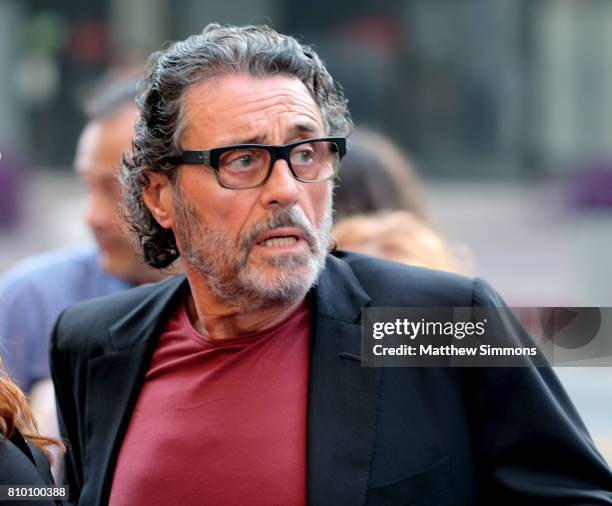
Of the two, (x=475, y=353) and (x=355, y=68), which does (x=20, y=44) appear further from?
(x=475, y=353)

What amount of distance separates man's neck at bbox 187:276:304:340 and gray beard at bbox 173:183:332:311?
2cm

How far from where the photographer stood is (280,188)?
2467mm

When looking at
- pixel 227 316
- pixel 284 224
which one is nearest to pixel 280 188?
pixel 284 224

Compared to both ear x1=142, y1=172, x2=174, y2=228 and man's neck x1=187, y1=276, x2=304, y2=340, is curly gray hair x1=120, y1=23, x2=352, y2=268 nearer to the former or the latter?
ear x1=142, y1=172, x2=174, y2=228

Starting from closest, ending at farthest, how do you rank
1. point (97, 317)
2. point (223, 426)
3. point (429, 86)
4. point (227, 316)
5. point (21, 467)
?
point (21, 467)
point (223, 426)
point (227, 316)
point (97, 317)
point (429, 86)

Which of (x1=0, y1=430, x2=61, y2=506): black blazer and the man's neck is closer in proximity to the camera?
(x1=0, y1=430, x2=61, y2=506): black blazer

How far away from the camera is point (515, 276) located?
13.4m

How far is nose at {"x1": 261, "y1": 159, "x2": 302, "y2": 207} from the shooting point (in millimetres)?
2471

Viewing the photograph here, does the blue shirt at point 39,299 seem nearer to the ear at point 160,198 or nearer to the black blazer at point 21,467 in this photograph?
the ear at point 160,198

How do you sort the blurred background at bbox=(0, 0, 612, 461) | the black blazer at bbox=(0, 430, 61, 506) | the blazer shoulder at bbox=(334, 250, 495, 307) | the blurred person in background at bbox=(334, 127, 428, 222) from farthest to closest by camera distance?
the blurred background at bbox=(0, 0, 612, 461) → the blurred person in background at bbox=(334, 127, 428, 222) → the blazer shoulder at bbox=(334, 250, 495, 307) → the black blazer at bbox=(0, 430, 61, 506)

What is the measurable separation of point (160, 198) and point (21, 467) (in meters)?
0.76

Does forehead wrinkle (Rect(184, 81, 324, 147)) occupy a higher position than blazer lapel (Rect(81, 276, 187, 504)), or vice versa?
forehead wrinkle (Rect(184, 81, 324, 147))

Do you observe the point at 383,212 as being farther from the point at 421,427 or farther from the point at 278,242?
the point at 421,427

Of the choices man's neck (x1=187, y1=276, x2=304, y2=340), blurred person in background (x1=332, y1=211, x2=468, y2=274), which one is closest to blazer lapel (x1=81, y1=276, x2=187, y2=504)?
man's neck (x1=187, y1=276, x2=304, y2=340)
